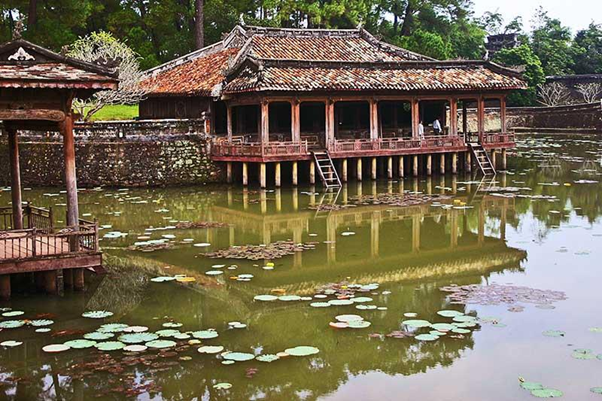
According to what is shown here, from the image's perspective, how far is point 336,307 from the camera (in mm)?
11836

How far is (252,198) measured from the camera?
25000 millimetres

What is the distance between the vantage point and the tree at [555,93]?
58.8 metres

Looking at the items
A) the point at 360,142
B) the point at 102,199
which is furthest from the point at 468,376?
the point at 360,142

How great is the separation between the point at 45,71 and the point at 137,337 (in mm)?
4878

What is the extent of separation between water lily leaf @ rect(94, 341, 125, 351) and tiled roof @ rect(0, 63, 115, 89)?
447cm

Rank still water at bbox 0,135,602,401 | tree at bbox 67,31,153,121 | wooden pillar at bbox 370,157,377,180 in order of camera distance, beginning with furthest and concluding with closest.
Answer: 1. tree at bbox 67,31,153,121
2. wooden pillar at bbox 370,157,377,180
3. still water at bbox 0,135,602,401

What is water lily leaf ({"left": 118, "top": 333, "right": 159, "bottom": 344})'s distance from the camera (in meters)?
10.3

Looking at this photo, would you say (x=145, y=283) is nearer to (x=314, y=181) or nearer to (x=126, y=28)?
(x=314, y=181)

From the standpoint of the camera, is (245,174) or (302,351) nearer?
(302,351)

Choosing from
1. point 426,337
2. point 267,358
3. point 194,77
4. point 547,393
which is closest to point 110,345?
point 267,358

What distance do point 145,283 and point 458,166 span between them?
862 inches

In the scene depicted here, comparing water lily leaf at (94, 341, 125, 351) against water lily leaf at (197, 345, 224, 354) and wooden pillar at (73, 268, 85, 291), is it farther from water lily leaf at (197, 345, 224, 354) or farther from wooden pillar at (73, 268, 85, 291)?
wooden pillar at (73, 268, 85, 291)

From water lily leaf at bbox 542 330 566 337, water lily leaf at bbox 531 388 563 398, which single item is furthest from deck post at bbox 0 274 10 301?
water lily leaf at bbox 531 388 563 398

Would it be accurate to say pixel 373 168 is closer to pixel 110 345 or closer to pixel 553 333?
pixel 553 333
